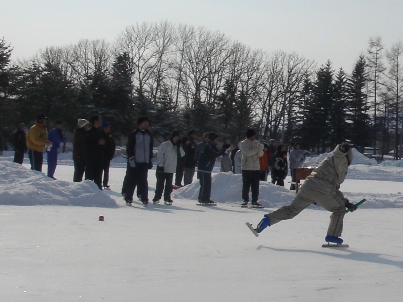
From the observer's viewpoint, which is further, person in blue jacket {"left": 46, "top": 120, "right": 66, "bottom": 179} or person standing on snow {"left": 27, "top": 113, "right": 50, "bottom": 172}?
person in blue jacket {"left": 46, "top": 120, "right": 66, "bottom": 179}

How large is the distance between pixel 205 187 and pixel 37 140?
14.0ft

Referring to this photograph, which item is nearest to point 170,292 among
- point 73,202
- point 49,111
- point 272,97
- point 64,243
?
point 64,243

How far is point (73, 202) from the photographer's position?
12.9 metres

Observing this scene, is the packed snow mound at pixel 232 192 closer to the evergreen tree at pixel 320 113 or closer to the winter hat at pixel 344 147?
the winter hat at pixel 344 147

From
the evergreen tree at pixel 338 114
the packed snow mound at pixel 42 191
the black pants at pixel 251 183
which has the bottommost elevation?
the packed snow mound at pixel 42 191

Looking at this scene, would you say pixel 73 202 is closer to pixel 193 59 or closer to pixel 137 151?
pixel 137 151

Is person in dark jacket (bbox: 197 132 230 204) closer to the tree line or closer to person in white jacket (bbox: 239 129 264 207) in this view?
person in white jacket (bbox: 239 129 264 207)

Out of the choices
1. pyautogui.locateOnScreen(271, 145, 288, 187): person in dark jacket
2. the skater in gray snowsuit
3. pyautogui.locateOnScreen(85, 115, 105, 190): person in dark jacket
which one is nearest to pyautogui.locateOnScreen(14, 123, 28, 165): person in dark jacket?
pyautogui.locateOnScreen(85, 115, 105, 190): person in dark jacket

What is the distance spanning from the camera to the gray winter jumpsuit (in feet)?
27.6

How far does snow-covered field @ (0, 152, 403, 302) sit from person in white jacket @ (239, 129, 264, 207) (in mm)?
1273

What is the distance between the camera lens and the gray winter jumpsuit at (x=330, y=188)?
27.6 ft

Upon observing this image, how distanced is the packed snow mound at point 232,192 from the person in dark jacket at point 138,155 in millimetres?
2775

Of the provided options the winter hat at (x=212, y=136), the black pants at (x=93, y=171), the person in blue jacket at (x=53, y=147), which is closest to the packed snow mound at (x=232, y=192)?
the winter hat at (x=212, y=136)

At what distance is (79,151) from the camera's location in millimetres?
16172
